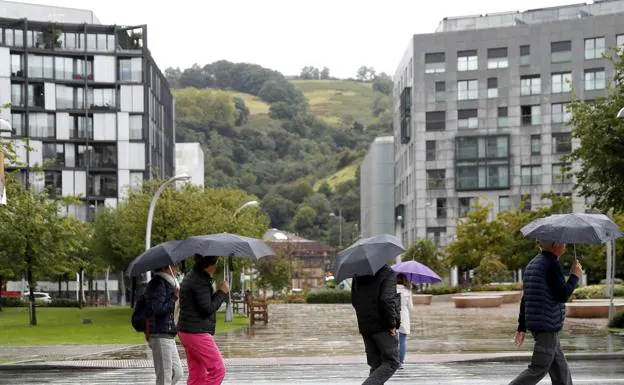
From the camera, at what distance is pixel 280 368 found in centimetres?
2186

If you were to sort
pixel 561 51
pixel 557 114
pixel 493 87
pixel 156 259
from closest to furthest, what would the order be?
pixel 156 259 < pixel 561 51 < pixel 557 114 < pixel 493 87

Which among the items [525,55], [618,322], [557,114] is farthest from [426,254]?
[618,322]

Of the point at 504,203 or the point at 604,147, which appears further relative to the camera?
the point at 504,203

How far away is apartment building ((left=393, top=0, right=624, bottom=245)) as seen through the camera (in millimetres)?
96438

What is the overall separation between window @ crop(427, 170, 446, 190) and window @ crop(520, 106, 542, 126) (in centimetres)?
856

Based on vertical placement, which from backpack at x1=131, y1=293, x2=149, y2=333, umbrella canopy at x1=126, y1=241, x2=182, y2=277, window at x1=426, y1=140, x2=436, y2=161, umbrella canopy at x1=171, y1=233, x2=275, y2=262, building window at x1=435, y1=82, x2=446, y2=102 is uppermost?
building window at x1=435, y1=82, x2=446, y2=102

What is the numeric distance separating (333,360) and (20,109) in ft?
251

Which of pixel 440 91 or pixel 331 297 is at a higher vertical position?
pixel 440 91

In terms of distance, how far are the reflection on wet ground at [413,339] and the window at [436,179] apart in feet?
184

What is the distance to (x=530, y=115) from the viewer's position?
324 feet

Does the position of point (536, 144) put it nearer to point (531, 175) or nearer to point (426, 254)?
point (531, 175)

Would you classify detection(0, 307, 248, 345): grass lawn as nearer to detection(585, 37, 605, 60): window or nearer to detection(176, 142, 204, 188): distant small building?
detection(585, 37, 605, 60): window

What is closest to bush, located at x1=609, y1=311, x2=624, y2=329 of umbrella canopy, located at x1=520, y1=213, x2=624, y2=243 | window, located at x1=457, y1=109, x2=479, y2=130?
umbrella canopy, located at x1=520, y1=213, x2=624, y2=243

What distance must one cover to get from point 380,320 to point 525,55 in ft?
290
